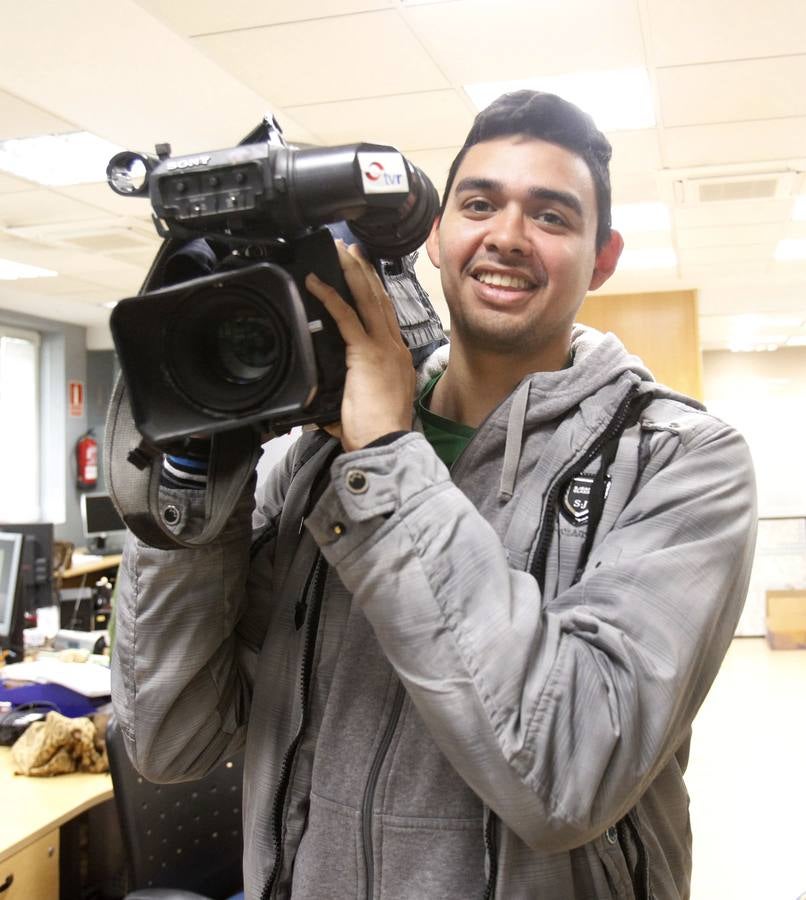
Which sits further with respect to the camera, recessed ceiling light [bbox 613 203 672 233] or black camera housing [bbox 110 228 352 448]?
recessed ceiling light [bbox 613 203 672 233]

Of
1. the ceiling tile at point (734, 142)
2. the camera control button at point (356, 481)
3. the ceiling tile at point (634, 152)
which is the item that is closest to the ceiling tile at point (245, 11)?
the ceiling tile at point (634, 152)

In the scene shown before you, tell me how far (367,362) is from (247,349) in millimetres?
108

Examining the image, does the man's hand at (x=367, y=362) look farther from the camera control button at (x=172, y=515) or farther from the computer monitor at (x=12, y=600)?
the computer monitor at (x=12, y=600)

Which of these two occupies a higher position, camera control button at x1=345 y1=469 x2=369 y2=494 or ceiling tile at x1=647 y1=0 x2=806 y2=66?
ceiling tile at x1=647 y1=0 x2=806 y2=66

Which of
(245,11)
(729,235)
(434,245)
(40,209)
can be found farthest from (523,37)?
(729,235)

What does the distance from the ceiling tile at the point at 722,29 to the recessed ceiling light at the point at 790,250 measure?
332 cm

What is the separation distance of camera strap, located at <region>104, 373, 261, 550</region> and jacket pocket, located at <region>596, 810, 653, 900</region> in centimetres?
46

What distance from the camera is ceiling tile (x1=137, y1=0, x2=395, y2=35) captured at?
299 centimetres

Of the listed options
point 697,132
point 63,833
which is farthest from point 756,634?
point 63,833

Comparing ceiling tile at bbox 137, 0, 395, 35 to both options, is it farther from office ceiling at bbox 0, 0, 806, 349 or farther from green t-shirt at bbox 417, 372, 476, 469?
green t-shirt at bbox 417, 372, 476, 469

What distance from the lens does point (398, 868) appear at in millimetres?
932

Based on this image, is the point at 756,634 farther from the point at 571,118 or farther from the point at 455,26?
the point at 571,118

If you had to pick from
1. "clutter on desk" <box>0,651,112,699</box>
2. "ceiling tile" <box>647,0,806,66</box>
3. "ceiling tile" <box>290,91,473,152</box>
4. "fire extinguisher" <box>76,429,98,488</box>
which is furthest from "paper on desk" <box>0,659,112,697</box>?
"fire extinguisher" <box>76,429,98,488</box>

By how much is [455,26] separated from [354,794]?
278 cm
